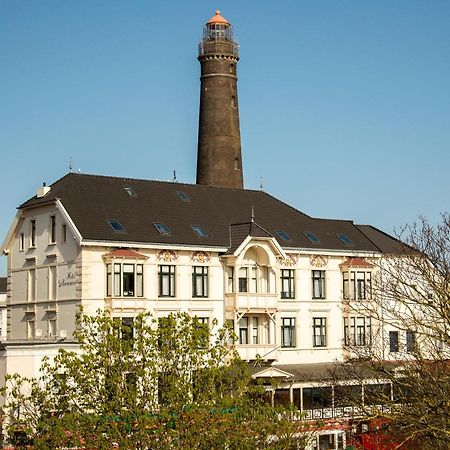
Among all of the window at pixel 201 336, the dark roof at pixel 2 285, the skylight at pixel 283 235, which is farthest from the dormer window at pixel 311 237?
the dark roof at pixel 2 285

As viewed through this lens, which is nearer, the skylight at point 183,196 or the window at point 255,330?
the window at point 255,330

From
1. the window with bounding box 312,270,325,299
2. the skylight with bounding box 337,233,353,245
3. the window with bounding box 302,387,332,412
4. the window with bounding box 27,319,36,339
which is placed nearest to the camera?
the window with bounding box 27,319,36,339

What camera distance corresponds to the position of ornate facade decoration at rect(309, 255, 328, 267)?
58.8 meters

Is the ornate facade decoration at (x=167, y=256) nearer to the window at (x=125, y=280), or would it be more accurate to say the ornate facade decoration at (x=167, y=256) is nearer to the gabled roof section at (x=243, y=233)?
the window at (x=125, y=280)

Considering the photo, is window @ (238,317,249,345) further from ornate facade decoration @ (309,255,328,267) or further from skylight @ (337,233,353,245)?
skylight @ (337,233,353,245)

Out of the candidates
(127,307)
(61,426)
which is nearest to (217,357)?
(61,426)

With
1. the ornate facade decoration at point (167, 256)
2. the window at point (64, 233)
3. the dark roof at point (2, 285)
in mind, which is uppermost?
the dark roof at point (2, 285)

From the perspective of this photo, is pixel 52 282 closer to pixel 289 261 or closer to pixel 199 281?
pixel 199 281

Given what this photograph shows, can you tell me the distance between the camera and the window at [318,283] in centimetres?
5916

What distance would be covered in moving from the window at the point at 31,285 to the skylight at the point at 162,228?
659 cm

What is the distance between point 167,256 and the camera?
5328 cm

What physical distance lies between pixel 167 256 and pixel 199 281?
2.35 meters

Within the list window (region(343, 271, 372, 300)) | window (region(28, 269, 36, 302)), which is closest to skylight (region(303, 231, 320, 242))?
window (region(343, 271, 372, 300))

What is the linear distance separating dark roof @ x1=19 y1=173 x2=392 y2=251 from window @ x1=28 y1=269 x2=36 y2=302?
3.35 m
